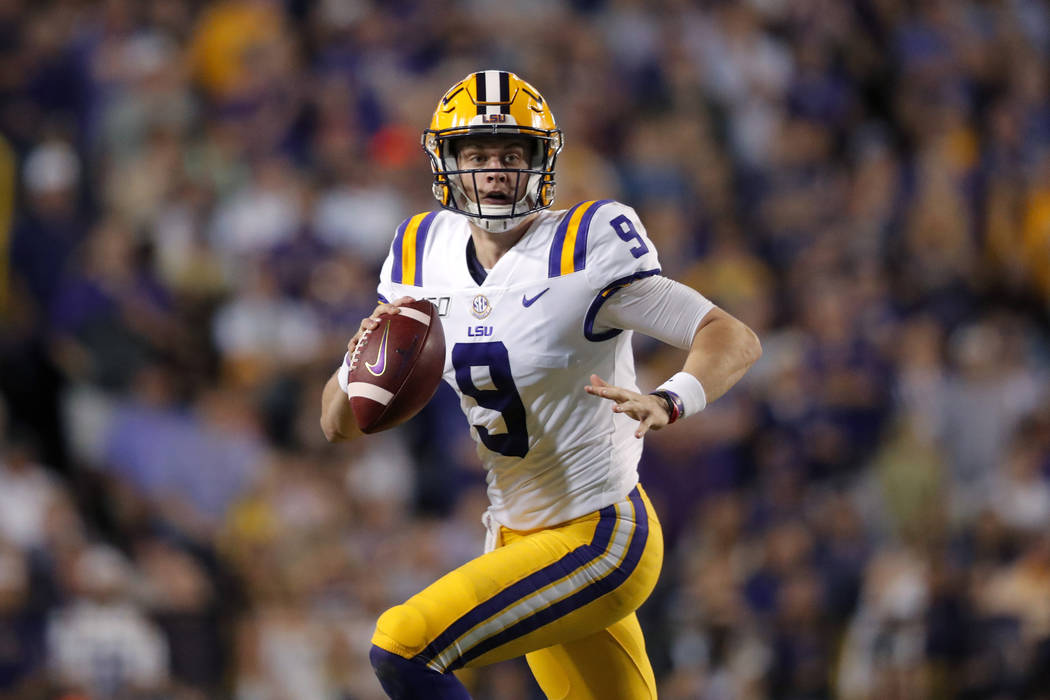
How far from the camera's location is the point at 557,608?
3.65 metres

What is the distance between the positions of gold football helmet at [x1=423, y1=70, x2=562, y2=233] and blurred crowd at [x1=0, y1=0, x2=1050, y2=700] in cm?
297

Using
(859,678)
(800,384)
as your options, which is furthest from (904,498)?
(859,678)

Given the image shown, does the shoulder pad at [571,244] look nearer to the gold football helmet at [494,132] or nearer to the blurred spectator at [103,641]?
the gold football helmet at [494,132]

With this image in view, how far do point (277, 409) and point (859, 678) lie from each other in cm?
319

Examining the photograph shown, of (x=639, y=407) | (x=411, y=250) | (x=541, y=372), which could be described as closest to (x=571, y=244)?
(x=541, y=372)

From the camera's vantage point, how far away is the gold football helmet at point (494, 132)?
3.82 m

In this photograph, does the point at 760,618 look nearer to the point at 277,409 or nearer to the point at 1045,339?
the point at 277,409

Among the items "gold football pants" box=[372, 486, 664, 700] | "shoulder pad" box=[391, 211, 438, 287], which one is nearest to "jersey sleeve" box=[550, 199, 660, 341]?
"shoulder pad" box=[391, 211, 438, 287]

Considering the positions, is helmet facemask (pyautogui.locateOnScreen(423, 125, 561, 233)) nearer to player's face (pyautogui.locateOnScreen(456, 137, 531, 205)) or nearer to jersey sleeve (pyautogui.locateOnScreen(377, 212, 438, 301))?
player's face (pyautogui.locateOnScreen(456, 137, 531, 205))

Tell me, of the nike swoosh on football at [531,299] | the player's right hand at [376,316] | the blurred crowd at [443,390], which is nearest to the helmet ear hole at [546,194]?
the nike swoosh on football at [531,299]

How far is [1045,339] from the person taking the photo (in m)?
8.94

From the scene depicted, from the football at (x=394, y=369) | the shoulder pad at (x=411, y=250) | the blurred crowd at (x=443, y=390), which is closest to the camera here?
the football at (x=394, y=369)

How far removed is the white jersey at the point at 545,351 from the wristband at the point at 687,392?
13.0 inches

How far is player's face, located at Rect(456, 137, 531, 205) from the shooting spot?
381 cm
